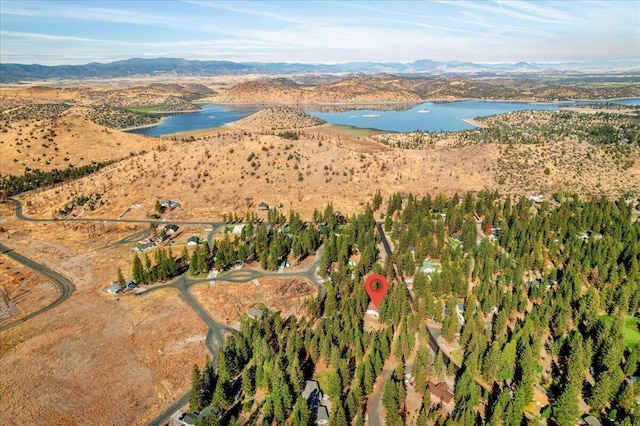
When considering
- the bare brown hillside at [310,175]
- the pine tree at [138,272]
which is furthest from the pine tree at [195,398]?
the bare brown hillside at [310,175]

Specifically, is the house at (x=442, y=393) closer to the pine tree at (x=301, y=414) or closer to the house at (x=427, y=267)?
Result: the pine tree at (x=301, y=414)

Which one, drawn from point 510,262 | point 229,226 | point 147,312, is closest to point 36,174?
point 229,226

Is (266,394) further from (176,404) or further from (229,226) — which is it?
(229,226)

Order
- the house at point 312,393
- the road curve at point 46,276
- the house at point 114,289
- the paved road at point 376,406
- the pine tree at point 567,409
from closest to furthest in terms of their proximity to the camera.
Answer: the pine tree at point 567,409
the paved road at point 376,406
the house at point 312,393
the road curve at point 46,276
the house at point 114,289

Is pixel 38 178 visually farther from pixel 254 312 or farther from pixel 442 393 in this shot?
pixel 442 393

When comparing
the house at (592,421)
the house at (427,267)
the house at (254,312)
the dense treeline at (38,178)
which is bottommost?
the house at (592,421)

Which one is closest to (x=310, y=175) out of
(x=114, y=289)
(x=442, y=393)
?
(x=114, y=289)

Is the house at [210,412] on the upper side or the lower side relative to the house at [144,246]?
lower
